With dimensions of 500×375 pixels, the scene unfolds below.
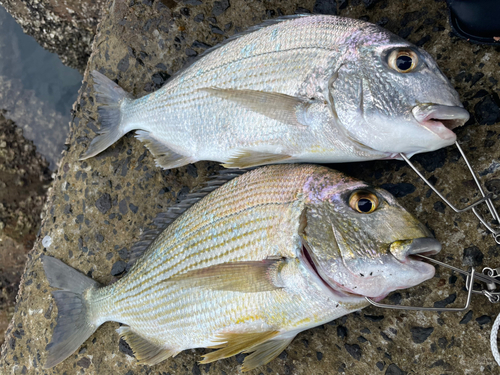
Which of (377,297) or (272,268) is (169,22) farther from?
(377,297)

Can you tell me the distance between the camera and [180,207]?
1.74 m

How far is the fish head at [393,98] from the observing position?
117 cm

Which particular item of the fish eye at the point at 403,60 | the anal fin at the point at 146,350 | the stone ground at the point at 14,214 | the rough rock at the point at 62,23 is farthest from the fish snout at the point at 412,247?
the stone ground at the point at 14,214

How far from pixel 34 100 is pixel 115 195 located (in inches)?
85.4

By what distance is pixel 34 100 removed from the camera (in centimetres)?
353

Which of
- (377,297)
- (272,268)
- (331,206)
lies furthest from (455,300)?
(272,268)

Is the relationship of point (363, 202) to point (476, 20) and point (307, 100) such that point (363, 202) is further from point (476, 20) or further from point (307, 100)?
point (476, 20)

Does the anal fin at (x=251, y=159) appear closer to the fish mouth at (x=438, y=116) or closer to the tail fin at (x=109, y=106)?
the fish mouth at (x=438, y=116)

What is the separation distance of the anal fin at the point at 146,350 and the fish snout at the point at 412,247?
1.21 meters

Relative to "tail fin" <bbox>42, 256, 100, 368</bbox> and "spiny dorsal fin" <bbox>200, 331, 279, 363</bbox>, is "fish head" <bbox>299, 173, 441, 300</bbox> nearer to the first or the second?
"spiny dorsal fin" <bbox>200, 331, 279, 363</bbox>

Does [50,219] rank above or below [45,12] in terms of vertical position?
below

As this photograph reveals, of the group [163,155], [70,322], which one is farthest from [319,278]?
[70,322]

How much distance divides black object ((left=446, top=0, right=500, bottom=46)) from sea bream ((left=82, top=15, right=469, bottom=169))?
332 mm

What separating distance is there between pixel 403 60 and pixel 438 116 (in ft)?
0.84
